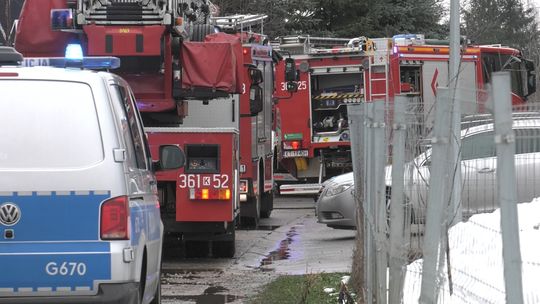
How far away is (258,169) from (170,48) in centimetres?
513

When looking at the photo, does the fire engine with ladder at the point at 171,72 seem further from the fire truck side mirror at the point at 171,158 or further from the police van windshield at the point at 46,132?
the police van windshield at the point at 46,132

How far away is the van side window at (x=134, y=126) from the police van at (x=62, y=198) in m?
0.63

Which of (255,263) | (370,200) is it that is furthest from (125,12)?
(370,200)

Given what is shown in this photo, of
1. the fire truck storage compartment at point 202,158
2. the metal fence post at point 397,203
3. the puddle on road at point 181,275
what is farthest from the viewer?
the fire truck storage compartment at point 202,158

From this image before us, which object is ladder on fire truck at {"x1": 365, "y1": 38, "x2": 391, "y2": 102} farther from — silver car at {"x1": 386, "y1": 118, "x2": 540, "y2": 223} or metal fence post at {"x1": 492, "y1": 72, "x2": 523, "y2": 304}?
metal fence post at {"x1": 492, "y1": 72, "x2": 523, "y2": 304}

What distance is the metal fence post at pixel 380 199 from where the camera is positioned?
598cm

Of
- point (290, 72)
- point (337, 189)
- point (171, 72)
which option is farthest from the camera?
point (290, 72)

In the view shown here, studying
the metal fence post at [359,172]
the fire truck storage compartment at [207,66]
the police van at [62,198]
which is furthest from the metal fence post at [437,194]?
the fire truck storage compartment at [207,66]

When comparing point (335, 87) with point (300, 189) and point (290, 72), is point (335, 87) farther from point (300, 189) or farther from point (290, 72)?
point (290, 72)

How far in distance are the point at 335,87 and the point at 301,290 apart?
515 inches

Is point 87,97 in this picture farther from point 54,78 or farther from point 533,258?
point 533,258

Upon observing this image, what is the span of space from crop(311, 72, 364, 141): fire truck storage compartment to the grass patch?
37.4 feet

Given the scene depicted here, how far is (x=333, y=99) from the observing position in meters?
21.8

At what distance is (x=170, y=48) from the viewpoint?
11.6m
